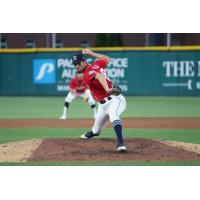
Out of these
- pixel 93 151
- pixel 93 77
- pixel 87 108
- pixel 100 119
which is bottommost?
pixel 87 108

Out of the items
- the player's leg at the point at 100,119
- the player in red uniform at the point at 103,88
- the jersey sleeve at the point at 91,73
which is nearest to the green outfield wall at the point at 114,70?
the player's leg at the point at 100,119

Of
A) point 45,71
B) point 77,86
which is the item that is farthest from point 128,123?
point 45,71

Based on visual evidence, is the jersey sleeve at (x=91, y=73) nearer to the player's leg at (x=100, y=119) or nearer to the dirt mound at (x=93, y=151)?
the player's leg at (x=100, y=119)

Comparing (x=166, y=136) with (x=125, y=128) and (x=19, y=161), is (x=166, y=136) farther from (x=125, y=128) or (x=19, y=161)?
(x=19, y=161)

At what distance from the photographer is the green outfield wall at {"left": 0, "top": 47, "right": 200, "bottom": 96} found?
1441 centimetres

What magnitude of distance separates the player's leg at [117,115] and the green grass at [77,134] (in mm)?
1627

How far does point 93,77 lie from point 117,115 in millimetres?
560

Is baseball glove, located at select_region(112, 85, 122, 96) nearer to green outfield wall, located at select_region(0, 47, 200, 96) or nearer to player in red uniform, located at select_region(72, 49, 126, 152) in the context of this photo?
player in red uniform, located at select_region(72, 49, 126, 152)

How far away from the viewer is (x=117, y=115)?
23.4ft

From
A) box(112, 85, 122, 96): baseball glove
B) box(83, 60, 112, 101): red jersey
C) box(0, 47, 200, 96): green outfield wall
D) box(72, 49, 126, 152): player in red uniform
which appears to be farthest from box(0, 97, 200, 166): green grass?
box(83, 60, 112, 101): red jersey

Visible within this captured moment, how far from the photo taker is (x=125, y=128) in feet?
33.4

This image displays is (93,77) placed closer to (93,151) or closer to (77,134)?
(93,151)

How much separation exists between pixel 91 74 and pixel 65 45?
409 inches

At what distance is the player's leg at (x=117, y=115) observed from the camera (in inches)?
277
